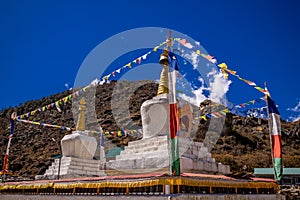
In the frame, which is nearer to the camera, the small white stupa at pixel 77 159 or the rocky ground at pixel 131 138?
the small white stupa at pixel 77 159

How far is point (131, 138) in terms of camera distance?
2136 inches

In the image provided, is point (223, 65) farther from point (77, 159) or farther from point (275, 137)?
point (77, 159)

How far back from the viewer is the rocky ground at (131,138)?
42.5 meters

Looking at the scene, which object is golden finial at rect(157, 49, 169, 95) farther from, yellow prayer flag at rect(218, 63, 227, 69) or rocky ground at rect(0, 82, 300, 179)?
rocky ground at rect(0, 82, 300, 179)

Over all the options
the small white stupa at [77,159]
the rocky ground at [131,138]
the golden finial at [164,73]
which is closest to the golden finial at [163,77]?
the golden finial at [164,73]

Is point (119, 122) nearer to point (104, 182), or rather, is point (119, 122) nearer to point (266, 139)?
point (266, 139)

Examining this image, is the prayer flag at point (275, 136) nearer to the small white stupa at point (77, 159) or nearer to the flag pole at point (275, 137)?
the flag pole at point (275, 137)

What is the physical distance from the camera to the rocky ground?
42.5 meters

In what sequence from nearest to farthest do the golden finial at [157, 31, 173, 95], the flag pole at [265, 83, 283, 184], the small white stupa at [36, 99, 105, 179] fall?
the flag pole at [265, 83, 283, 184]
the golden finial at [157, 31, 173, 95]
the small white stupa at [36, 99, 105, 179]

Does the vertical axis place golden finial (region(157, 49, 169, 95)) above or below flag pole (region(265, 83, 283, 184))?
above

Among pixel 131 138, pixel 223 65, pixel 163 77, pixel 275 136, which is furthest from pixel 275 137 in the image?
pixel 131 138

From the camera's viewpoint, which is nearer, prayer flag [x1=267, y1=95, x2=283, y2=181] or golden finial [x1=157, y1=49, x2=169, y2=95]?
prayer flag [x1=267, y1=95, x2=283, y2=181]

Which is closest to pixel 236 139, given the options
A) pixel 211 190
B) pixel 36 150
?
pixel 36 150

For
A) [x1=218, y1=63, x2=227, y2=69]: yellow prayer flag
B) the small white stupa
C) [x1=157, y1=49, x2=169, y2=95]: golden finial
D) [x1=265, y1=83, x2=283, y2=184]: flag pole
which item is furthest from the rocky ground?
[x1=218, y1=63, x2=227, y2=69]: yellow prayer flag
